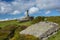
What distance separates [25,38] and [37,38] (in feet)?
5.02

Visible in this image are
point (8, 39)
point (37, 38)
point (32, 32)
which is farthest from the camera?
point (8, 39)

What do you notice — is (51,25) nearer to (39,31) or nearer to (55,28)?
(55,28)

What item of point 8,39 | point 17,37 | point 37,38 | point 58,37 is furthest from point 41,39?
point 8,39

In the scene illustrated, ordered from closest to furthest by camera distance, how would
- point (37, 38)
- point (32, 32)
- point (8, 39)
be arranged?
1. point (37, 38)
2. point (32, 32)
3. point (8, 39)

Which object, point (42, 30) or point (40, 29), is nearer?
point (42, 30)

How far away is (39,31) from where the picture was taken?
2180 centimetres

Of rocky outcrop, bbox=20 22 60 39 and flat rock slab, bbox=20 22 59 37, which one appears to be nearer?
rocky outcrop, bbox=20 22 60 39

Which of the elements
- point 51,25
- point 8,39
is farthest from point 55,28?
point 8,39

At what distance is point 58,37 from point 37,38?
239 cm

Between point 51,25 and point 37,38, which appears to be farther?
point 51,25

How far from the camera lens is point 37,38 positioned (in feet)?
67.8

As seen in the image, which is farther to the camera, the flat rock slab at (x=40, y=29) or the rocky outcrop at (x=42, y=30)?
the flat rock slab at (x=40, y=29)

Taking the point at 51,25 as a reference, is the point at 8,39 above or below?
below

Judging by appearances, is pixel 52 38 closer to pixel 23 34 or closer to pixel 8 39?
pixel 23 34
